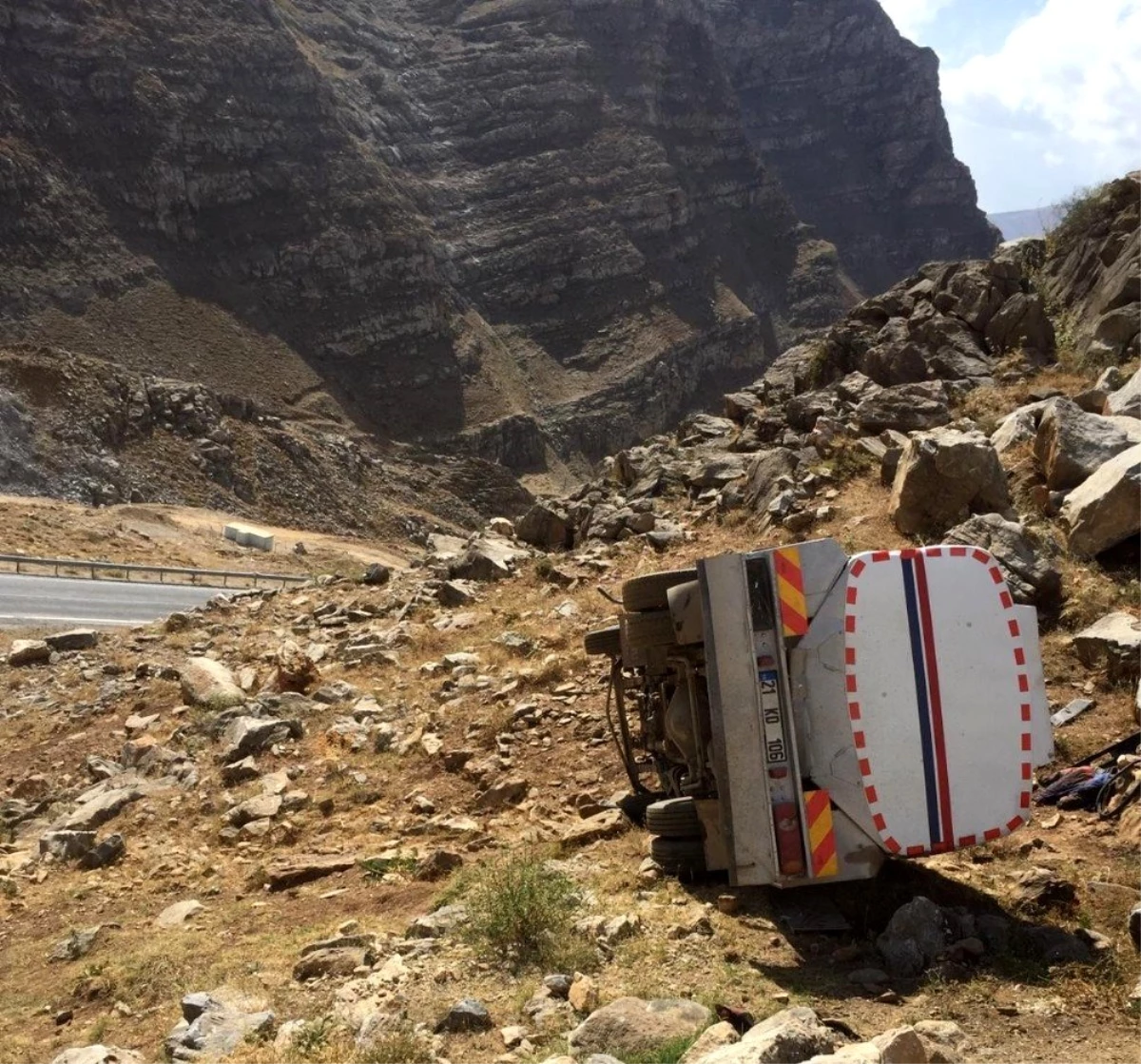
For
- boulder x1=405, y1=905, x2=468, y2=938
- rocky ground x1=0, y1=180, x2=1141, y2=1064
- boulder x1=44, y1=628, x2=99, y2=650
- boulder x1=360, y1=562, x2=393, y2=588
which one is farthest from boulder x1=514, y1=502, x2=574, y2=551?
boulder x1=405, y1=905, x2=468, y2=938

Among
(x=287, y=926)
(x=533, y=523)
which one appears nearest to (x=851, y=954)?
(x=287, y=926)

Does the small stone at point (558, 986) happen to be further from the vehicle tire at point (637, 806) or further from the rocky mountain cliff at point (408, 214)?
the rocky mountain cliff at point (408, 214)

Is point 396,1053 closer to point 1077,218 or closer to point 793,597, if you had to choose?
point 793,597

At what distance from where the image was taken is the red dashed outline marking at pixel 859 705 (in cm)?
489

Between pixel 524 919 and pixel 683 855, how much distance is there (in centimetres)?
96

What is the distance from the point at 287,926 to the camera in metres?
6.12

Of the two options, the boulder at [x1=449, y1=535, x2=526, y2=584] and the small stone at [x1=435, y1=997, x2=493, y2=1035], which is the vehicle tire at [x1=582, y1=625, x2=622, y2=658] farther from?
the boulder at [x1=449, y1=535, x2=526, y2=584]

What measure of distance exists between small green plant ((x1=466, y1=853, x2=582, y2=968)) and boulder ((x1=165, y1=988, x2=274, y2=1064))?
3.05 ft

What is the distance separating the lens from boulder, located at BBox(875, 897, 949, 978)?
4758 millimetres

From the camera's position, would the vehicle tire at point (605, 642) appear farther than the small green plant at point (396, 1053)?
Yes

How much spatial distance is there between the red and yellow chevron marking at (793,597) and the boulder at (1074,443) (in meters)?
5.30

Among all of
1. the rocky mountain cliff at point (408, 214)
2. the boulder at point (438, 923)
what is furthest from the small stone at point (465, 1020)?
the rocky mountain cliff at point (408, 214)

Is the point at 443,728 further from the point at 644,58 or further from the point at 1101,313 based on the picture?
the point at 644,58

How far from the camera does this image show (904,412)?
13.1 meters
